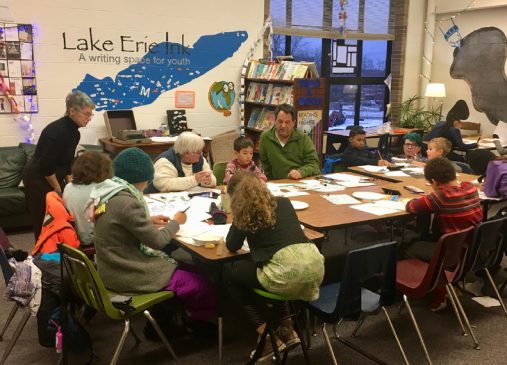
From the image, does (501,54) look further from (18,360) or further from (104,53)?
(18,360)

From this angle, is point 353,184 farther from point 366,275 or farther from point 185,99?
point 185,99

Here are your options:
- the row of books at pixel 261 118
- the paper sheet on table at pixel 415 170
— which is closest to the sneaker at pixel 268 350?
the paper sheet on table at pixel 415 170

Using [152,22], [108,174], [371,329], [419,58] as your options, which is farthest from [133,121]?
[419,58]

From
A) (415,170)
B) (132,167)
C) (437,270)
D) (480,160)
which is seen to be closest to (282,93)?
(415,170)

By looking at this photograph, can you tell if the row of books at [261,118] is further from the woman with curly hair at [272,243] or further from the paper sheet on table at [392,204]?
the woman with curly hair at [272,243]

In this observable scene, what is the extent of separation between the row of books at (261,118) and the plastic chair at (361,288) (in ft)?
12.9

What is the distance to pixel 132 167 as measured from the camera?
8.56 ft

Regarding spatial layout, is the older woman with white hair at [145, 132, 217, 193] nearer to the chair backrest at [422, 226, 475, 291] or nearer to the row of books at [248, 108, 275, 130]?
the chair backrest at [422, 226, 475, 291]

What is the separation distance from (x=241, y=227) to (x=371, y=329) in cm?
A: 131

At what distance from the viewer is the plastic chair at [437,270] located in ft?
8.43

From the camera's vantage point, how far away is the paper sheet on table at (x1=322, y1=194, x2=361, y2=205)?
3326mm

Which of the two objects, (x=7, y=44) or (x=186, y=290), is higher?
(x=7, y=44)

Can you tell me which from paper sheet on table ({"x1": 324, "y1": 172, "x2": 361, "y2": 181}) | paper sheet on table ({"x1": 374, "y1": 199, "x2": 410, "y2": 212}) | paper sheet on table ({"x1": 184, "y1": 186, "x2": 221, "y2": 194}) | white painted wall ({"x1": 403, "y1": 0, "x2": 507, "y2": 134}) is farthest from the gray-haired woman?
white painted wall ({"x1": 403, "y1": 0, "x2": 507, "y2": 134})

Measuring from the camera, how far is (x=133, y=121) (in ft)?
19.4
